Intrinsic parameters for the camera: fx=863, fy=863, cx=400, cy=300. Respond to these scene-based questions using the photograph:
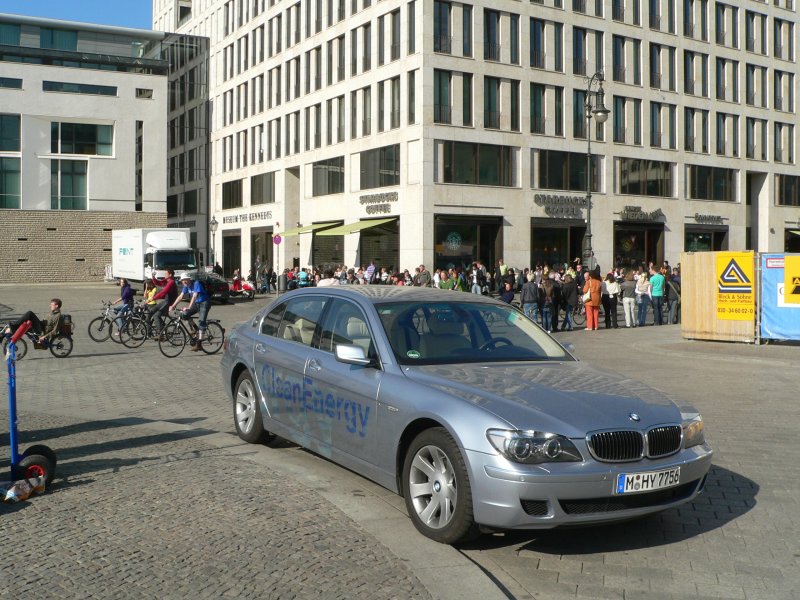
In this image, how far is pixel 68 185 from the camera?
56.8 metres

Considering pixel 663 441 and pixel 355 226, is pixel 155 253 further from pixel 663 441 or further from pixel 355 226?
pixel 663 441

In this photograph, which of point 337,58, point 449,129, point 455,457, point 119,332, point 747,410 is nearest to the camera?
point 455,457

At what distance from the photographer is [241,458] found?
7168 mm

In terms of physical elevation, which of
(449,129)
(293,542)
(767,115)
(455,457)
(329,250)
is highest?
(767,115)

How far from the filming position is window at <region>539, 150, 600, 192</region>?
45625 mm

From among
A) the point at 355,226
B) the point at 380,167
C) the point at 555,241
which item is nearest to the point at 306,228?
the point at 355,226

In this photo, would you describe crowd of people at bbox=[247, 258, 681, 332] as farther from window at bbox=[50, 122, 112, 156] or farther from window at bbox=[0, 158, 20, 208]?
window at bbox=[0, 158, 20, 208]

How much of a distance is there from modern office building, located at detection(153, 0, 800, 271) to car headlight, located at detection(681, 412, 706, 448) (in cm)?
3297

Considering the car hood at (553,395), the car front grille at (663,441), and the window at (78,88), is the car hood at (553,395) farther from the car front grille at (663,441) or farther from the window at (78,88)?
the window at (78,88)

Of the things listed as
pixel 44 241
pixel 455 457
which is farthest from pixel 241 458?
pixel 44 241

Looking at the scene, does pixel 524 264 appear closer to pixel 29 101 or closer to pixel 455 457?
pixel 29 101

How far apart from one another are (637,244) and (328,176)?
60.2ft

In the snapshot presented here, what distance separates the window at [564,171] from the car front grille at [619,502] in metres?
41.5

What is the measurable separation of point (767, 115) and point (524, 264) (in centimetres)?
2339
